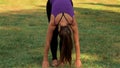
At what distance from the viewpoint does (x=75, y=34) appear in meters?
6.64

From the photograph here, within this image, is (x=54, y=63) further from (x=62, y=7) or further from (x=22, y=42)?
(x=22, y=42)

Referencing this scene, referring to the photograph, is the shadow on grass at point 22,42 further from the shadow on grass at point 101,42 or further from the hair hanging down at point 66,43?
the hair hanging down at point 66,43

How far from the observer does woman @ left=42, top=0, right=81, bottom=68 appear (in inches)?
249

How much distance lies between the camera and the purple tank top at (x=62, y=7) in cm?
670

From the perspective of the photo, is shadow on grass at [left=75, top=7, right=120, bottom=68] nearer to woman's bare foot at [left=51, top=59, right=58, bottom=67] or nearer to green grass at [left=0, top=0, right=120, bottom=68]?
green grass at [left=0, top=0, right=120, bottom=68]

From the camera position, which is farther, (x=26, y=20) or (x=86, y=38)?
(x=26, y=20)

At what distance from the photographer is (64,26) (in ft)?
21.2

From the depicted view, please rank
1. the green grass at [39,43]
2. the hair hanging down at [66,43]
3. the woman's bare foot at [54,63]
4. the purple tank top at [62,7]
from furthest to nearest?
the green grass at [39,43]
the woman's bare foot at [54,63]
the purple tank top at [62,7]
the hair hanging down at [66,43]

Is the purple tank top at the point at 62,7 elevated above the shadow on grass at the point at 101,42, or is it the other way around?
the purple tank top at the point at 62,7

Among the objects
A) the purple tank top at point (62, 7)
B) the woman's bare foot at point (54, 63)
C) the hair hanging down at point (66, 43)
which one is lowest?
the woman's bare foot at point (54, 63)

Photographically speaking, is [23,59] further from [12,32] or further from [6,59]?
[12,32]

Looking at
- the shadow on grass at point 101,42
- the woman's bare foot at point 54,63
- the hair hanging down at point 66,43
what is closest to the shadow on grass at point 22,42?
the woman's bare foot at point 54,63

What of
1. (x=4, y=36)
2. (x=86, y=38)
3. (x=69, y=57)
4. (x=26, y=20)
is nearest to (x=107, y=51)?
(x=86, y=38)

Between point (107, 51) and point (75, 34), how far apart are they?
2719 millimetres
